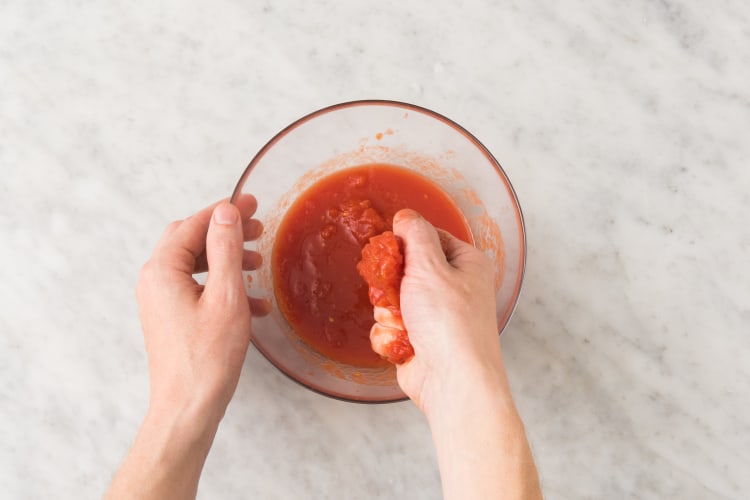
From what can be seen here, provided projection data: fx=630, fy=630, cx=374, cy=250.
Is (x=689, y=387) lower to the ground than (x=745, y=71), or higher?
lower

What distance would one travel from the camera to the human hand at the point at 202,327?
1.52 metres

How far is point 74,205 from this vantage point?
1.93 meters

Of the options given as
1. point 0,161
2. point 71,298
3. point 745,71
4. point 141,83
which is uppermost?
point 745,71

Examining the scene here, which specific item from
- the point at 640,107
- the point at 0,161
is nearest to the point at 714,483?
the point at 640,107

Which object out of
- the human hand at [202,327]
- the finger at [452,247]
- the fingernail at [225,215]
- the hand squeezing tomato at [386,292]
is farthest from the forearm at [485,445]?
the fingernail at [225,215]

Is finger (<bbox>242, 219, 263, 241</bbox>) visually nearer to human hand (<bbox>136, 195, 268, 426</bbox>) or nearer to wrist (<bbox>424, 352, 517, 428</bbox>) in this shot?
human hand (<bbox>136, 195, 268, 426</bbox>)

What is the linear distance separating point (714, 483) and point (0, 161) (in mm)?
2354

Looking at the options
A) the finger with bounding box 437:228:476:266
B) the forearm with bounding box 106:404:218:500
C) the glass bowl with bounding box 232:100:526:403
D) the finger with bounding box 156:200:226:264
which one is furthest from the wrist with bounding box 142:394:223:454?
the finger with bounding box 437:228:476:266

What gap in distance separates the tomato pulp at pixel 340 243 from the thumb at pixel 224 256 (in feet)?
0.77

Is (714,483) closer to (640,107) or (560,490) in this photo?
(560,490)

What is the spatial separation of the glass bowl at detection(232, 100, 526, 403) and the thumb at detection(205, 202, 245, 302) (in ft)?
0.28

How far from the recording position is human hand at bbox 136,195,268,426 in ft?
4.98

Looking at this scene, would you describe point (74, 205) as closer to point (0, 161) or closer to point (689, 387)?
point (0, 161)

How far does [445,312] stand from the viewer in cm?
146
